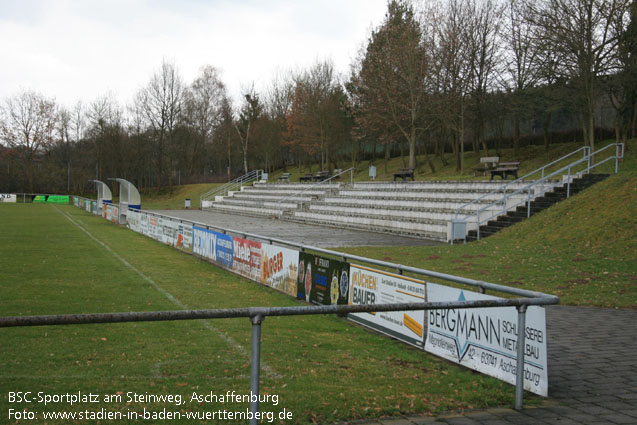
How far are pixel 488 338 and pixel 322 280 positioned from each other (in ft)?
15.1

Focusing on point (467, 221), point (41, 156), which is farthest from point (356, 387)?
point (41, 156)

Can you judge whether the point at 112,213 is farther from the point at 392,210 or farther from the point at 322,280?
the point at 322,280

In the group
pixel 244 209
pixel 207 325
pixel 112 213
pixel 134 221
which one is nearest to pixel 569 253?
pixel 207 325

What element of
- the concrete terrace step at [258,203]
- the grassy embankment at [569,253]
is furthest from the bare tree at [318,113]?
the grassy embankment at [569,253]

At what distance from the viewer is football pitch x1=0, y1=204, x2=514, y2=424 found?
4.92 meters

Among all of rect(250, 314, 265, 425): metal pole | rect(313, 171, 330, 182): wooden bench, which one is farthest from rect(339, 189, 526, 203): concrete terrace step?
rect(250, 314, 265, 425): metal pole

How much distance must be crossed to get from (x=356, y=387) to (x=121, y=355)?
3138 mm

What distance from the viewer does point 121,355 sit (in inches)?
269

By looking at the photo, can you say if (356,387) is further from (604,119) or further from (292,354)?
(604,119)

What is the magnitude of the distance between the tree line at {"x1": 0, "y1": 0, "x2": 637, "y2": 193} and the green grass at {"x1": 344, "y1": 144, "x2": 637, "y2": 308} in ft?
38.2

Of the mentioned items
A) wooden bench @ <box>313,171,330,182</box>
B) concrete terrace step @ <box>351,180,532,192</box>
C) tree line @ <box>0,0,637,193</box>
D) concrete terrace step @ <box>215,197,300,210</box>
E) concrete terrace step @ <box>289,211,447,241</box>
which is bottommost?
concrete terrace step @ <box>289,211,447,241</box>

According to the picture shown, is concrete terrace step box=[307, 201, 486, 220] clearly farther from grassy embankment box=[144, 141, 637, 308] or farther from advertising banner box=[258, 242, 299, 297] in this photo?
advertising banner box=[258, 242, 299, 297]

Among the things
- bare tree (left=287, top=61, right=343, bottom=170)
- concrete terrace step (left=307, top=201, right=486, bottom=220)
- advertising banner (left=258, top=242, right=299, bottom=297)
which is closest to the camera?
advertising banner (left=258, top=242, right=299, bottom=297)

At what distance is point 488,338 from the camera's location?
618 cm
